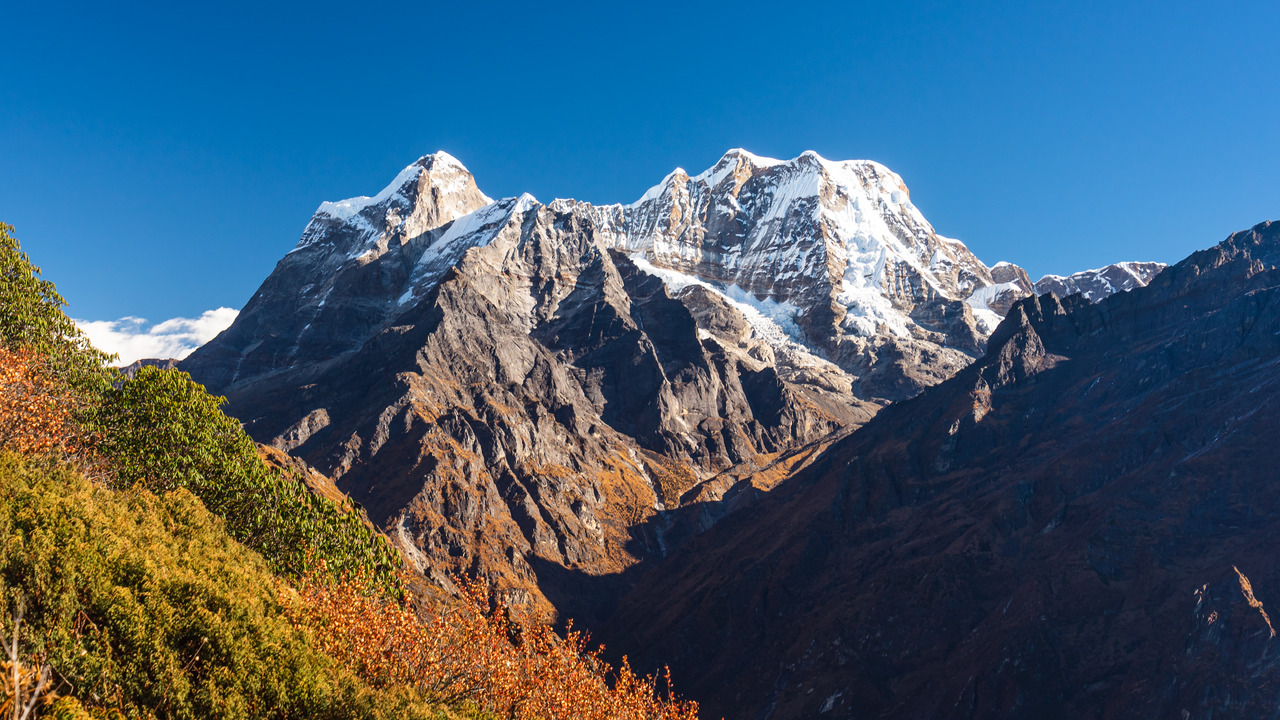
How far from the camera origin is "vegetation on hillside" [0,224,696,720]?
87.4 feet

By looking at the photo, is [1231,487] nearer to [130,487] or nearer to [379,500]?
[130,487]

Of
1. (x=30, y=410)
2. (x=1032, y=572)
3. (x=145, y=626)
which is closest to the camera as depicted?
(x=145, y=626)

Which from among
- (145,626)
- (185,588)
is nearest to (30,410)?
(185,588)

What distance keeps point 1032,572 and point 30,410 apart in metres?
141

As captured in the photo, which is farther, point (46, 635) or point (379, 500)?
point (379, 500)

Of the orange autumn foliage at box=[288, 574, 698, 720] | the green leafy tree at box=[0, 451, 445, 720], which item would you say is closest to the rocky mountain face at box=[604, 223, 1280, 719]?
the orange autumn foliage at box=[288, 574, 698, 720]

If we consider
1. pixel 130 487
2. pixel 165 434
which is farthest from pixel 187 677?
pixel 165 434

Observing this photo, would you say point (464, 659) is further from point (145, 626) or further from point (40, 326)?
point (40, 326)

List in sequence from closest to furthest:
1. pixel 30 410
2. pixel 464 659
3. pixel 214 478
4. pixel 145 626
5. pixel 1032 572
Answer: pixel 145 626 < pixel 464 659 < pixel 30 410 < pixel 214 478 < pixel 1032 572

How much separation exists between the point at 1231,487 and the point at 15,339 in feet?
520

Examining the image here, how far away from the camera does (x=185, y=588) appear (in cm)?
2991

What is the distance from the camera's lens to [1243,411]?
144 metres

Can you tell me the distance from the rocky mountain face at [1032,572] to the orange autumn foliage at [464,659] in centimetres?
9173

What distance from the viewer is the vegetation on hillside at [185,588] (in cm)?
2664
